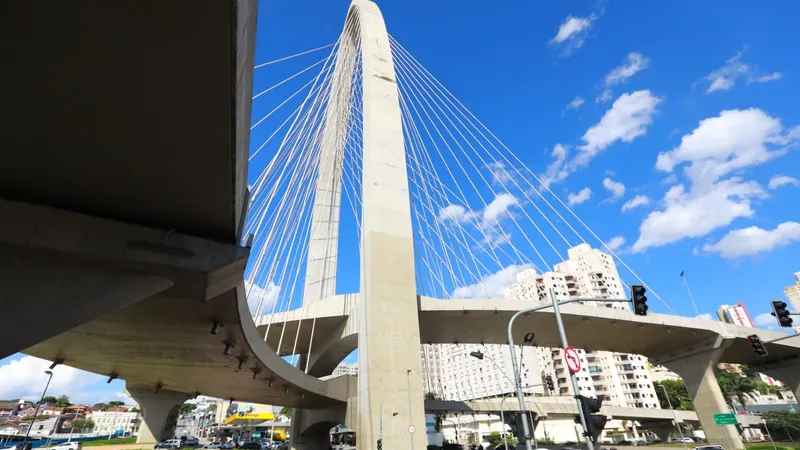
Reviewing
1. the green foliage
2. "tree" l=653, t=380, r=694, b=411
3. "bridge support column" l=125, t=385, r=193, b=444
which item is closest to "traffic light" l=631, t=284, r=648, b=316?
"bridge support column" l=125, t=385, r=193, b=444

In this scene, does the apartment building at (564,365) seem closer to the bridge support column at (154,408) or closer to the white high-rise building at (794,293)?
the bridge support column at (154,408)

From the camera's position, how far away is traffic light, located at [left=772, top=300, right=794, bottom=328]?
13961 millimetres

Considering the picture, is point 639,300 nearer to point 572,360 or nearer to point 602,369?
point 572,360

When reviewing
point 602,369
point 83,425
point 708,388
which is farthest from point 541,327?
point 83,425

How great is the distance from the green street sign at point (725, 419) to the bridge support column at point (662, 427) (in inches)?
1381

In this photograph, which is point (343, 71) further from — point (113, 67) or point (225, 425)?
point (225, 425)

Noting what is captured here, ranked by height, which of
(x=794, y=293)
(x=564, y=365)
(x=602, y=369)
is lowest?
(x=564, y=365)

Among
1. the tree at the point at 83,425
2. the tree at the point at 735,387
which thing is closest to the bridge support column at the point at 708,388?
the tree at the point at 735,387

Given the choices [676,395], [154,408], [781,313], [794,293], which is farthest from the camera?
[794,293]

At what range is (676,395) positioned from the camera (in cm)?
7356

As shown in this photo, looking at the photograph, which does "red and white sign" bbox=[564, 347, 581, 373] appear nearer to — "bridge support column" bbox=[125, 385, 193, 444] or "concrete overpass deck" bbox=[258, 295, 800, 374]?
"concrete overpass deck" bbox=[258, 295, 800, 374]

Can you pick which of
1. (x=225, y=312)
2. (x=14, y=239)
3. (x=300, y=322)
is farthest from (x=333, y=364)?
(x=14, y=239)

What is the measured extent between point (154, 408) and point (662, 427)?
6612 cm

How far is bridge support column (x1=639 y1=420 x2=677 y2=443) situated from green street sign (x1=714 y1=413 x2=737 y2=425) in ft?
115
